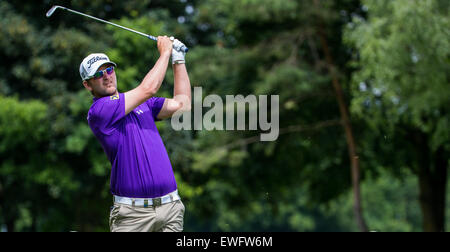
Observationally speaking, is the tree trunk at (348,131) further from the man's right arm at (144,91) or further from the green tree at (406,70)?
the man's right arm at (144,91)

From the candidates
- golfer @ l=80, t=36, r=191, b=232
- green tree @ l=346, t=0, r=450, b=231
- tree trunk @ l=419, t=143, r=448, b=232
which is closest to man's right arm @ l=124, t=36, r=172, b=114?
golfer @ l=80, t=36, r=191, b=232

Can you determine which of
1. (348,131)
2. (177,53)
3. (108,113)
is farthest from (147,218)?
(348,131)

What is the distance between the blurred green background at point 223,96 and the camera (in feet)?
47.7

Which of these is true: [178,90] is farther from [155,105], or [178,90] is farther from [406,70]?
[406,70]

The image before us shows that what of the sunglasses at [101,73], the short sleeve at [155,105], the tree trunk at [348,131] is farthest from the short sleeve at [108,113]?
the tree trunk at [348,131]

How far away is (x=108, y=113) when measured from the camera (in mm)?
3805

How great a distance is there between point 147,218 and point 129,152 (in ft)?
1.44

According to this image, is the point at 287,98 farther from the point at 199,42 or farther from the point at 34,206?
the point at 34,206

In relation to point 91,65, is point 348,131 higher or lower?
higher

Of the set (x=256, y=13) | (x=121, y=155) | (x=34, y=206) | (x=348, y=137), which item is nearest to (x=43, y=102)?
(x=34, y=206)

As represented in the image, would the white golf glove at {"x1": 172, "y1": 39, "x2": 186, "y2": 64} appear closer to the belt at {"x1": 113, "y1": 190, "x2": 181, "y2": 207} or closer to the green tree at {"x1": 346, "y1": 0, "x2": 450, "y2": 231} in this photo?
the belt at {"x1": 113, "y1": 190, "x2": 181, "y2": 207}

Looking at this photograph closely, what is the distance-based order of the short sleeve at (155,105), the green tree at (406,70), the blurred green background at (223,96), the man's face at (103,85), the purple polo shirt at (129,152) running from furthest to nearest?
the blurred green background at (223,96), the green tree at (406,70), the short sleeve at (155,105), the man's face at (103,85), the purple polo shirt at (129,152)

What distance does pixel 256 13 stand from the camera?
16.3 meters

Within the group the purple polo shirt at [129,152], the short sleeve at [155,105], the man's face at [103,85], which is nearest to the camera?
the purple polo shirt at [129,152]
